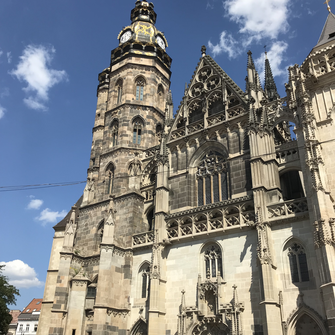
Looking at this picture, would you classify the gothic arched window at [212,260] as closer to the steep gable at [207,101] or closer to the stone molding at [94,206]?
the steep gable at [207,101]

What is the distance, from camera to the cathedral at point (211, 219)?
18.6 meters

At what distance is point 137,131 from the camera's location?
1264 inches

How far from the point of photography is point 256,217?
66.8 ft

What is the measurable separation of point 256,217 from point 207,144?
7731mm

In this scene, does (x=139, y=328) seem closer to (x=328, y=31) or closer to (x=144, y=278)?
(x=144, y=278)

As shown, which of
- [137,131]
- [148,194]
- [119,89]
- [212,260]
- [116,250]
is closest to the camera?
[212,260]

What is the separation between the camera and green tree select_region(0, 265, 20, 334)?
2700 centimetres

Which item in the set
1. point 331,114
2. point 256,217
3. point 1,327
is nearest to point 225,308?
point 256,217

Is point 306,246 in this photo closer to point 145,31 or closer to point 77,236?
point 77,236

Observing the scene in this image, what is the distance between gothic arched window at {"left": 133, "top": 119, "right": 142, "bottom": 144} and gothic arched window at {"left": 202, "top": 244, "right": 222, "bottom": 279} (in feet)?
41.1

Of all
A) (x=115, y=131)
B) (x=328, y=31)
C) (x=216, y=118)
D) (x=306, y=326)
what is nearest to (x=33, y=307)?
(x=115, y=131)

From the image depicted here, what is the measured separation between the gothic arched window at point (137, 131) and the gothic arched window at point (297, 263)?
1640cm

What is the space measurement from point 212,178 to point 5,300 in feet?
58.9

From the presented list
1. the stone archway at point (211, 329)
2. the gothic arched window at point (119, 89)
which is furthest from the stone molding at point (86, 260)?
the gothic arched window at point (119, 89)
